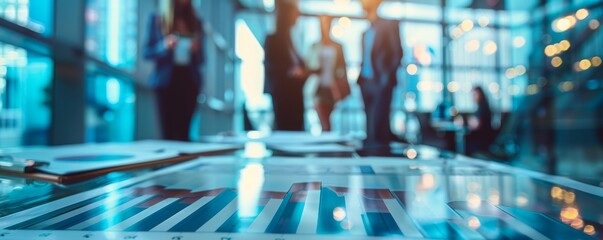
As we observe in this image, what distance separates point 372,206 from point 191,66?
4.00 feet

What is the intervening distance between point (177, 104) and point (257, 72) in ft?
4.65

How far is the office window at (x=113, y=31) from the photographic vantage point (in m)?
1.67

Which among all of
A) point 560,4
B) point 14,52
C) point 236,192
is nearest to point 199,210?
point 236,192

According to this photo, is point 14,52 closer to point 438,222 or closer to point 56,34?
point 56,34

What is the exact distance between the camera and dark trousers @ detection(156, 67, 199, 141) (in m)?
1.30

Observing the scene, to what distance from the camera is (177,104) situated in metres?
1.33

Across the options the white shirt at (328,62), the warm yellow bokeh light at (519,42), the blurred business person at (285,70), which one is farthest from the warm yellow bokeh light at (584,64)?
the blurred business person at (285,70)

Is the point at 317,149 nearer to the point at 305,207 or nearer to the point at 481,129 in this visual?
the point at 305,207

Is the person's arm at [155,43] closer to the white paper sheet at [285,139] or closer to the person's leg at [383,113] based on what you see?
the white paper sheet at [285,139]

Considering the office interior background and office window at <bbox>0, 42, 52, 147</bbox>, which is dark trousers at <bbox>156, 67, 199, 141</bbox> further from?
office window at <bbox>0, 42, 52, 147</bbox>

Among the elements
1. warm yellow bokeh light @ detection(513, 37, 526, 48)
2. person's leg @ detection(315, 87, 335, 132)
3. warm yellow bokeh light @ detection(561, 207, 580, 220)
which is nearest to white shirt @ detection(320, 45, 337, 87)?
person's leg @ detection(315, 87, 335, 132)

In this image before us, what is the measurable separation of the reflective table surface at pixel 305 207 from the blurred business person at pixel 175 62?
3.09 feet

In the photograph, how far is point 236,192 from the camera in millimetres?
313

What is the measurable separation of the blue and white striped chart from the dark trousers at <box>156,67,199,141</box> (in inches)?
39.4
